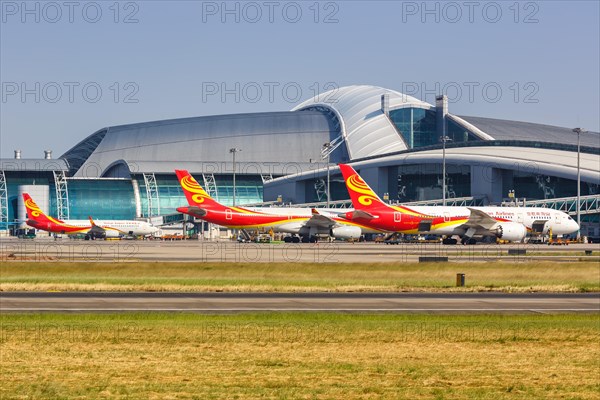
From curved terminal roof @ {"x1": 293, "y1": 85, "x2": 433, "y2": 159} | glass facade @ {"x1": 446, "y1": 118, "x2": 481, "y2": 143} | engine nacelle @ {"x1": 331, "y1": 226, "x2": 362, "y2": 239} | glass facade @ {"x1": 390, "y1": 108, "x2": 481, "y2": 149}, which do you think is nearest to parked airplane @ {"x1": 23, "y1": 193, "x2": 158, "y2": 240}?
engine nacelle @ {"x1": 331, "y1": 226, "x2": 362, "y2": 239}

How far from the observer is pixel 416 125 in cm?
17988

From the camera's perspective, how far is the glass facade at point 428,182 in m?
142

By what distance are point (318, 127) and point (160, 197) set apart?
120 ft

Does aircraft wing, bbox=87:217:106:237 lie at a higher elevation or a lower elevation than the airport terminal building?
lower

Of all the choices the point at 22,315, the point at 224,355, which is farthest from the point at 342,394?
the point at 22,315

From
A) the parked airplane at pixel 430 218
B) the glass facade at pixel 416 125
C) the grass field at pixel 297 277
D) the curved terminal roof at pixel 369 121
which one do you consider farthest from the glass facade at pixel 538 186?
the grass field at pixel 297 277

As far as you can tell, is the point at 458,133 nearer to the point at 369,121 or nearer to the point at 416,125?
the point at 416,125

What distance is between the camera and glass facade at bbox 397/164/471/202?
467 ft

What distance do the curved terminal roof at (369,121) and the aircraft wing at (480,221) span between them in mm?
75125

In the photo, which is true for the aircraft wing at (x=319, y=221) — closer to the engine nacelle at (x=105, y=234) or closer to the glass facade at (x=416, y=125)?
the engine nacelle at (x=105, y=234)

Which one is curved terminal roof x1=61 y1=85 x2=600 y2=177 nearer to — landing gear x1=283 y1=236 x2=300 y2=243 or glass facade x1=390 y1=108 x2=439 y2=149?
glass facade x1=390 y1=108 x2=439 y2=149

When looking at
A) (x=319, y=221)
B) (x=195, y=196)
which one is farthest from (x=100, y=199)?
(x=319, y=221)

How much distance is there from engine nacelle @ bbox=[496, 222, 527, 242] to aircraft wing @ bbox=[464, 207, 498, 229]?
1.06m

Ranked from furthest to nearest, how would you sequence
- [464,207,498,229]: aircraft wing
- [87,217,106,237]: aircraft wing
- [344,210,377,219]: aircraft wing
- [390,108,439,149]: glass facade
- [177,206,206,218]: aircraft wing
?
[390,108,439,149]: glass facade
[87,217,106,237]: aircraft wing
[177,206,206,218]: aircraft wing
[464,207,498,229]: aircraft wing
[344,210,377,219]: aircraft wing
